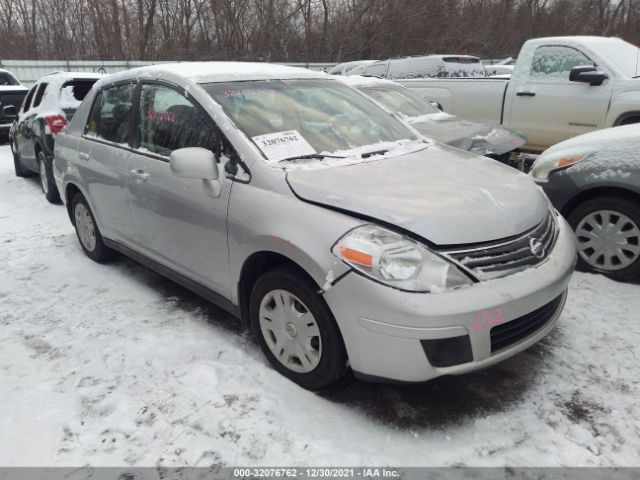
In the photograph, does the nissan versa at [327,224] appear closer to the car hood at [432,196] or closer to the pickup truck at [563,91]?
the car hood at [432,196]

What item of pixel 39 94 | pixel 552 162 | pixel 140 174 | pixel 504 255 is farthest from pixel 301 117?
pixel 39 94

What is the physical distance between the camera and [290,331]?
106 inches

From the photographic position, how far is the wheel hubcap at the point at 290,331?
2.59 metres

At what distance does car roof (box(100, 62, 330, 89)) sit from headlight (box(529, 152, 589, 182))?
208 centimetres

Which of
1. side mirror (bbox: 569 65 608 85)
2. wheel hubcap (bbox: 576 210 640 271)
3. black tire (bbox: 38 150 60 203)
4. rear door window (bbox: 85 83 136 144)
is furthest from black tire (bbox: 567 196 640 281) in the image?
black tire (bbox: 38 150 60 203)

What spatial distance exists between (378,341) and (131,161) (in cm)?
243

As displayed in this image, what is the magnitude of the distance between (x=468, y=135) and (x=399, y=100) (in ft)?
4.77

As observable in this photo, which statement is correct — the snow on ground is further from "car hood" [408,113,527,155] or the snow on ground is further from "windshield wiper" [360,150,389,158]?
"car hood" [408,113,527,155]

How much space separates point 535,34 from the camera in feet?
96.1

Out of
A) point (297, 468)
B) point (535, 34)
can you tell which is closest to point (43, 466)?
point (297, 468)

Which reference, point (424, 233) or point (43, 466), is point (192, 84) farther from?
point (43, 466)

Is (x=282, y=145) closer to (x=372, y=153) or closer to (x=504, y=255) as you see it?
(x=372, y=153)

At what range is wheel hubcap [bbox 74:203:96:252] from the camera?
4590 mm

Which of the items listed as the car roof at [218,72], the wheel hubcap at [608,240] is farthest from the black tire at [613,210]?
the car roof at [218,72]
